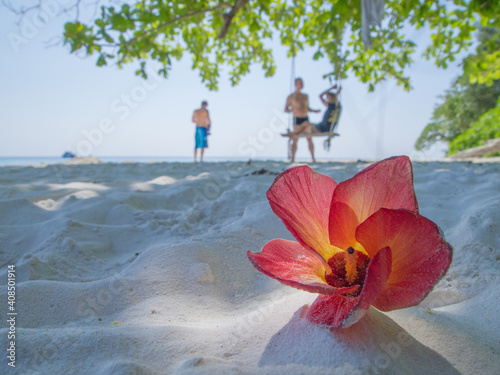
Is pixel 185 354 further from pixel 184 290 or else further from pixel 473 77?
pixel 473 77

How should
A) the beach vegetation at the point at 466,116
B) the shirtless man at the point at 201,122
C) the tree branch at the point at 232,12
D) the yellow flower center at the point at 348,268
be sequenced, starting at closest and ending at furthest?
the yellow flower center at the point at 348,268, the tree branch at the point at 232,12, the shirtless man at the point at 201,122, the beach vegetation at the point at 466,116

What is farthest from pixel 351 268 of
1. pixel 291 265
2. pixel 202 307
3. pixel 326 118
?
pixel 326 118

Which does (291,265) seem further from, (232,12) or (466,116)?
(466,116)

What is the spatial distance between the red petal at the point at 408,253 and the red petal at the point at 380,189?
0.07m

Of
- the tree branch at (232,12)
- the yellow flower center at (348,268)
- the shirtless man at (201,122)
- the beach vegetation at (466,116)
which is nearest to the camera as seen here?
the yellow flower center at (348,268)

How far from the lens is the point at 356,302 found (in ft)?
1.68

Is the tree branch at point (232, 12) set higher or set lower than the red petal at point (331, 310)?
higher

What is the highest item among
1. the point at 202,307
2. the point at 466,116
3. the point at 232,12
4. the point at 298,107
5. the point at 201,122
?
the point at 466,116

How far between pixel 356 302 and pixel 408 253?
0.13 metres

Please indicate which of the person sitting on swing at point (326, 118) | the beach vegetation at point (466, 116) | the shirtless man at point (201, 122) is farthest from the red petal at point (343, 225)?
the beach vegetation at point (466, 116)

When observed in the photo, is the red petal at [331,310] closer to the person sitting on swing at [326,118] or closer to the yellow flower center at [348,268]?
the yellow flower center at [348,268]

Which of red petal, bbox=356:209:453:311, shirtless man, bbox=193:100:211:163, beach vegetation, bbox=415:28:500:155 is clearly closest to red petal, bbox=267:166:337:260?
red petal, bbox=356:209:453:311

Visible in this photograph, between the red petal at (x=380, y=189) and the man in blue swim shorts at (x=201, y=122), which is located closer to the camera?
the red petal at (x=380, y=189)

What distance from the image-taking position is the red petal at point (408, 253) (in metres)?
0.50
